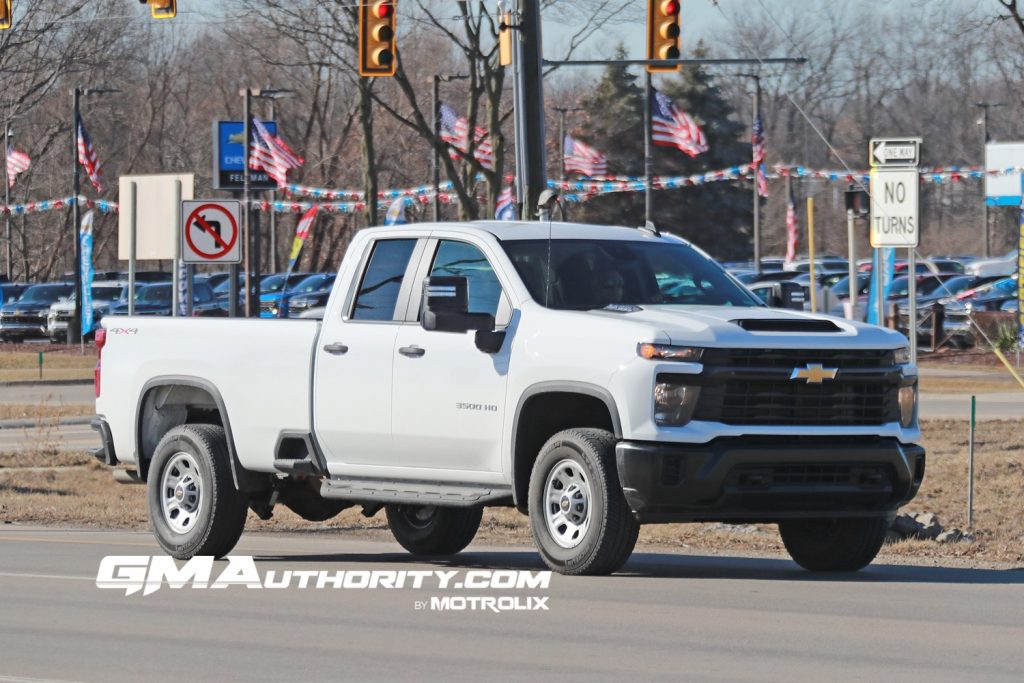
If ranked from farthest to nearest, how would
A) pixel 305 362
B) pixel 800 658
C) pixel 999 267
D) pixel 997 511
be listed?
1. pixel 999 267
2. pixel 997 511
3. pixel 305 362
4. pixel 800 658

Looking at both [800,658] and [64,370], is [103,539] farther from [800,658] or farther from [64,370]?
[64,370]

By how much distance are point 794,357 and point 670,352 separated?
0.73m

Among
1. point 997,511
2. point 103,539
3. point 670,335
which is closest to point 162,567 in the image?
point 103,539

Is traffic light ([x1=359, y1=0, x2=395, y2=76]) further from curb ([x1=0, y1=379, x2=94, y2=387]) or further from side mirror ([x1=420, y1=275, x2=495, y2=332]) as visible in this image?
side mirror ([x1=420, y1=275, x2=495, y2=332])

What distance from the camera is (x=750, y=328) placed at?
34.2 ft

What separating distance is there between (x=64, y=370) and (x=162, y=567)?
36.1 metres

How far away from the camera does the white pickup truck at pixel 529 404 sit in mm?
10289

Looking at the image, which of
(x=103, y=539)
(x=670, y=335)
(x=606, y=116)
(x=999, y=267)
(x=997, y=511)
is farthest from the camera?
(x=606, y=116)

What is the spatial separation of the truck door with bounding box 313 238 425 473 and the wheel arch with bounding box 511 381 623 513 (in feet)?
3.18

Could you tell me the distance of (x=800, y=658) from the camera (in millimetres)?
8141

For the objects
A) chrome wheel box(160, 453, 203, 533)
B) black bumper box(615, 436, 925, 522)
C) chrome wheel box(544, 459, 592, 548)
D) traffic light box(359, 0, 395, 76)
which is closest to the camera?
black bumper box(615, 436, 925, 522)

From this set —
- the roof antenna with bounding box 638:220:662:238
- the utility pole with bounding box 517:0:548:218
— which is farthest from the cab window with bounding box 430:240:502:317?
the utility pole with bounding box 517:0:548:218

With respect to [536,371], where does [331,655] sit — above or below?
below
